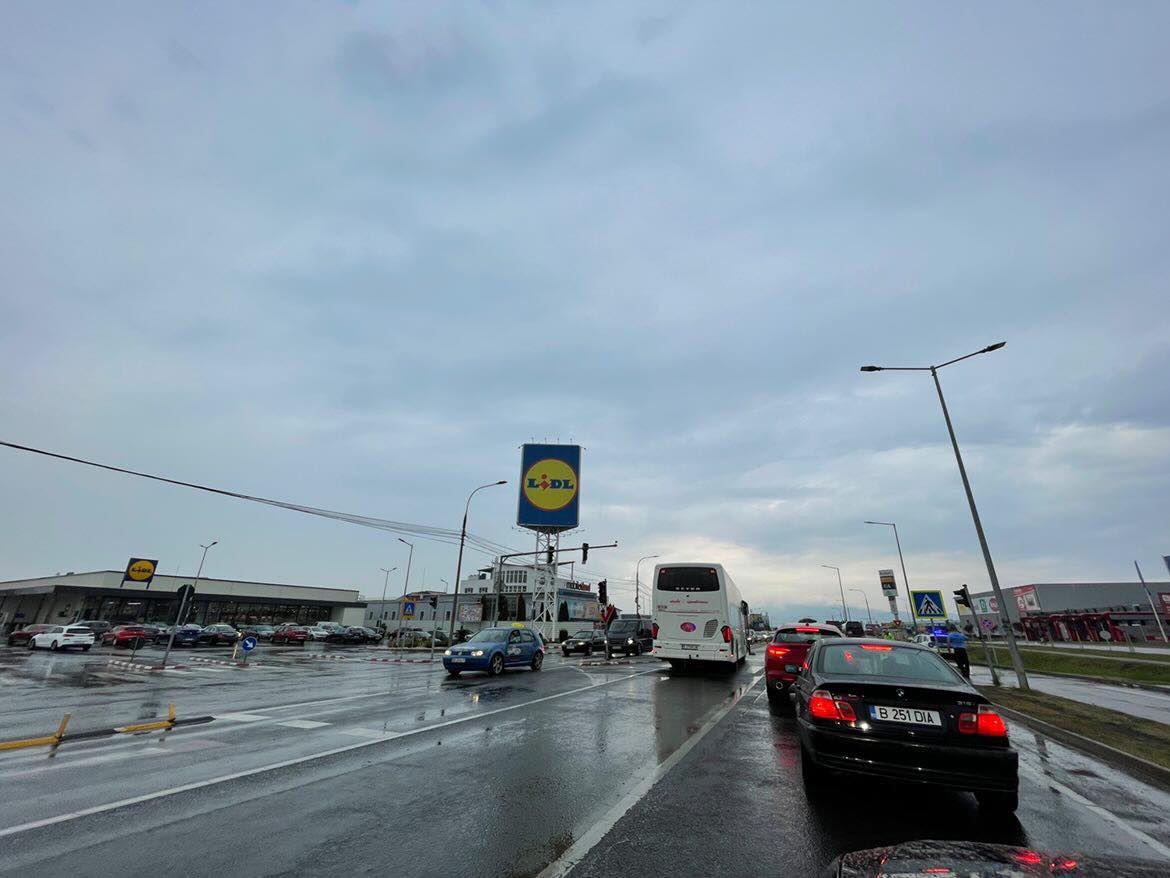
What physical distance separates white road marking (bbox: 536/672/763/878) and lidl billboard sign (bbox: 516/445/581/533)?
35.1 meters

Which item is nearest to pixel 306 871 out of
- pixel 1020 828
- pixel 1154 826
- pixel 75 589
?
pixel 1020 828

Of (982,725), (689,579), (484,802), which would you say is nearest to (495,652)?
(689,579)

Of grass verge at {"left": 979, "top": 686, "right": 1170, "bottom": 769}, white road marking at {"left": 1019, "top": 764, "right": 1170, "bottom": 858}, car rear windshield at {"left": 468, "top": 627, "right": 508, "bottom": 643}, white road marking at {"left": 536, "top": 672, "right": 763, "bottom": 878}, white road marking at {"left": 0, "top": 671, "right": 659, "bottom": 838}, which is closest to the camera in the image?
white road marking at {"left": 536, "top": 672, "right": 763, "bottom": 878}

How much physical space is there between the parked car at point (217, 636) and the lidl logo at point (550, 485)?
2438cm

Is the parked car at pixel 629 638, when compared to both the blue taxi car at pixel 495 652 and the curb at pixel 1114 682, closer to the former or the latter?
the blue taxi car at pixel 495 652

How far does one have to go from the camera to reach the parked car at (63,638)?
103ft

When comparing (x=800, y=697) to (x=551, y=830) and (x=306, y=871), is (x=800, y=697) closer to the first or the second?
(x=551, y=830)

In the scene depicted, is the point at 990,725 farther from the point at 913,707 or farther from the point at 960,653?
the point at 960,653

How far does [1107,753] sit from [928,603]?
15951 millimetres

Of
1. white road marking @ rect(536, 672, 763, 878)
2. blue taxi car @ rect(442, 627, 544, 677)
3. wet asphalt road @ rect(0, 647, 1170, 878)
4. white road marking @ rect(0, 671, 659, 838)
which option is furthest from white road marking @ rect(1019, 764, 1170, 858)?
blue taxi car @ rect(442, 627, 544, 677)

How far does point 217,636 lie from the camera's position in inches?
1638

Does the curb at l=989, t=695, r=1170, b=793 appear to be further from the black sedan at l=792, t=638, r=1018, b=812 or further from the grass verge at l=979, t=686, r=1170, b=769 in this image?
the black sedan at l=792, t=638, r=1018, b=812

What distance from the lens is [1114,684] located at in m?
20.4

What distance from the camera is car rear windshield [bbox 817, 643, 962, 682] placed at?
5.92 meters
